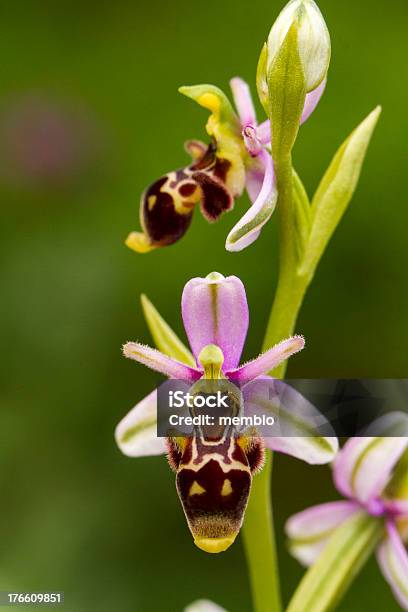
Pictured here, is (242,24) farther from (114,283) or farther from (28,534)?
(28,534)

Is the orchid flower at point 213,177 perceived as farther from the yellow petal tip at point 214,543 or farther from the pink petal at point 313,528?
the pink petal at point 313,528

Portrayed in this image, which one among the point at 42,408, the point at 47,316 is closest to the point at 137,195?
the point at 47,316

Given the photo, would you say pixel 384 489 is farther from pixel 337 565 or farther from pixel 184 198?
pixel 184 198

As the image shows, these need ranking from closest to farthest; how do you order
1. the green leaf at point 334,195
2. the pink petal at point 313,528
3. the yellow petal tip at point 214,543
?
the yellow petal tip at point 214,543 → the green leaf at point 334,195 → the pink petal at point 313,528

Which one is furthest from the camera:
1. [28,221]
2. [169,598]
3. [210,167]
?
[28,221]

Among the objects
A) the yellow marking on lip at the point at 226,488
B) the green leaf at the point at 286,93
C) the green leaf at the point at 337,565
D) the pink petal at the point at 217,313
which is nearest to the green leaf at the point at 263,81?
the green leaf at the point at 286,93

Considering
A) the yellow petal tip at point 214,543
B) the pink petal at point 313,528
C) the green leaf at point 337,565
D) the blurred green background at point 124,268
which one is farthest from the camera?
the blurred green background at point 124,268
